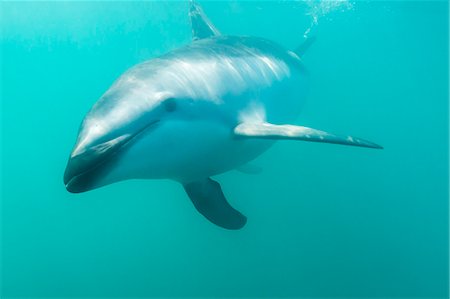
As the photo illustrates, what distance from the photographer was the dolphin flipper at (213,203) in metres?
5.86

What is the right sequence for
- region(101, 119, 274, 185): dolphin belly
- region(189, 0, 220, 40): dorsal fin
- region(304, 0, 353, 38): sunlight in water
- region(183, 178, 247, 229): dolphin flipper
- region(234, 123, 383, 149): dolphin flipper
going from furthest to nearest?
region(304, 0, 353, 38): sunlight in water
region(189, 0, 220, 40): dorsal fin
region(183, 178, 247, 229): dolphin flipper
region(234, 123, 383, 149): dolphin flipper
region(101, 119, 274, 185): dolphin belly

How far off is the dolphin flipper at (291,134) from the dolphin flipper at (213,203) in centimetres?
140

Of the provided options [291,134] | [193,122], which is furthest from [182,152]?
[291,134]

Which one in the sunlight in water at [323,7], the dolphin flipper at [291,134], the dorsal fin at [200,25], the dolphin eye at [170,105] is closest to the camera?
the dolphin eye at [170,105]

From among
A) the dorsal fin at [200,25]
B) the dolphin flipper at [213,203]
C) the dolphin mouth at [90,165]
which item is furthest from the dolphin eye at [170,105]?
the dorsal fin at [200,25]

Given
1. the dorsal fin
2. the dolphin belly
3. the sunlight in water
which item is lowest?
the dolphin belly

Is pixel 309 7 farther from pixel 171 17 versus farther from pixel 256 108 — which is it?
pixel 256 108

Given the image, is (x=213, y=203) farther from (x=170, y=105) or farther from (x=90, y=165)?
(x=90, y=165)

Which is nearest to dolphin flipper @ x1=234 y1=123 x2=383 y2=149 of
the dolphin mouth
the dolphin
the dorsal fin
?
the dolphin

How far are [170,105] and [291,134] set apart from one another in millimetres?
1578

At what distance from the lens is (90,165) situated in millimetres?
2951

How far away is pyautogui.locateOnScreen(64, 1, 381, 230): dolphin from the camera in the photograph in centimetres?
316

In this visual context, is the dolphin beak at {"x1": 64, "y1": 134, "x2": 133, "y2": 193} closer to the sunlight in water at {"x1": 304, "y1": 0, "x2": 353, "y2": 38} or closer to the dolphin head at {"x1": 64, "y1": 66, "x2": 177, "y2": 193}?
the dolphin head at {"x1": 64, "y1": 66, "x2": 177, "y2": 193}

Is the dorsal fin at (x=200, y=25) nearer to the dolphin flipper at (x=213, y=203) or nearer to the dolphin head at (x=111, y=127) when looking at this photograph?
the dolphin flipper at (x=213, y=203)
